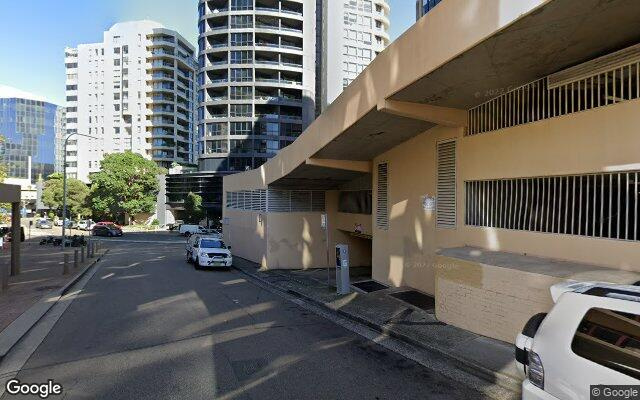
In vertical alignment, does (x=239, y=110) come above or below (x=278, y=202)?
above

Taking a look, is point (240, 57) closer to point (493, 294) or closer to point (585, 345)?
point (493, 294)

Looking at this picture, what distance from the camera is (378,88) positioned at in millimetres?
10180

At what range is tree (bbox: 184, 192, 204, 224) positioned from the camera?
60.1 meters

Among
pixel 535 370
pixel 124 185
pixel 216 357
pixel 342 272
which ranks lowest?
pixel 216 357

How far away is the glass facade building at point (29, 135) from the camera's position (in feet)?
407

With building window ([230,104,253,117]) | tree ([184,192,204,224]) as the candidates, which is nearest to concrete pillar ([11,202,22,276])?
tree ([184,192,204,224])

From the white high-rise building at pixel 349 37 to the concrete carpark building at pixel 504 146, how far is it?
5950cm

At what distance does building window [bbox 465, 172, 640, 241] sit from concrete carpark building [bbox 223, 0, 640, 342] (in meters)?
0.02

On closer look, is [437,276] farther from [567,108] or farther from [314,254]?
[314,254]

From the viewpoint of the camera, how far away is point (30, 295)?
43.1 ft

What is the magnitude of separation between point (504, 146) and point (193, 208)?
55.4m

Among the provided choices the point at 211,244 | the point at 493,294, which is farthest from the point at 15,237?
the point at 493,294

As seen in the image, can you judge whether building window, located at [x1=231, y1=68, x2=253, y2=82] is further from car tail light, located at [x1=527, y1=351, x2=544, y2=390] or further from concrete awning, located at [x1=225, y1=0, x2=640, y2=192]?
car tail light, located at [x1=527, y1=351, x2=544, y2=390]

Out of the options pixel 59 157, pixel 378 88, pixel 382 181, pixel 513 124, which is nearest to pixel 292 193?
pixel 382 181
